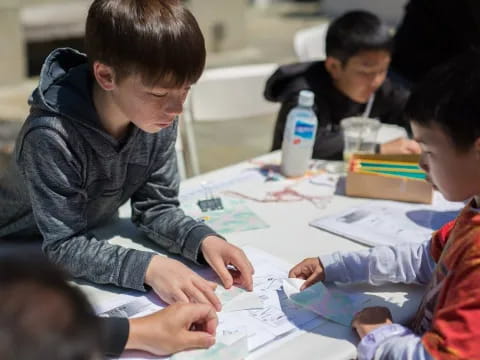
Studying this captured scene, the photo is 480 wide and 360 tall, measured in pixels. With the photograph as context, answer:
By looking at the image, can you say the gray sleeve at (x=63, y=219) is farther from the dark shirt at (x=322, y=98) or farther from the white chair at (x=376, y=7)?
the white chair at (x=376, y=7)

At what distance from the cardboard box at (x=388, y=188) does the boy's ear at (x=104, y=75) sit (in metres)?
0.72

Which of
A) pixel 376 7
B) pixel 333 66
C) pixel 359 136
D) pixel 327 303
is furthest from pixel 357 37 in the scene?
pixel 376 7

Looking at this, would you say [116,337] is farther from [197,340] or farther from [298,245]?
[298,245]

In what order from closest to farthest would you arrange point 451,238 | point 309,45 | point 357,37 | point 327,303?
point 451,238 < point 327,303 < point 357,37 < point 309,45

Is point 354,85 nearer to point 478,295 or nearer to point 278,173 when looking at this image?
point 278,173

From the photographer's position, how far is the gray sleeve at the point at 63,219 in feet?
3.99

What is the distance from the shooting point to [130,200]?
60.4 inches

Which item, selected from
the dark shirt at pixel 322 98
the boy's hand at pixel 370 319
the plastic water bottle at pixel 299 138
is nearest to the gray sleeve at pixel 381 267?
the boy's hand at pixel 370 319

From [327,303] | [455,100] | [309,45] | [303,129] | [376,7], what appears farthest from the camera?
[376,7]

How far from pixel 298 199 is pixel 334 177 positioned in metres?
0.21

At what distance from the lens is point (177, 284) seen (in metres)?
1.17

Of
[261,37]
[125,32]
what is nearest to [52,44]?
[261,37]

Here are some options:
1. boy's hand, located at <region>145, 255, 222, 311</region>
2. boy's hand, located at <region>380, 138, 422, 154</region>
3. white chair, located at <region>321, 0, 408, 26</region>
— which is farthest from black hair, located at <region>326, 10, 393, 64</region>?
white chair, located at <region>321, 0, 408, 26</region>

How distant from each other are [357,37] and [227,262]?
122cm
